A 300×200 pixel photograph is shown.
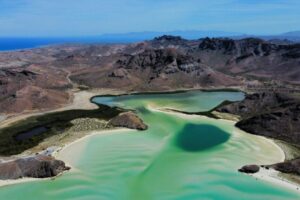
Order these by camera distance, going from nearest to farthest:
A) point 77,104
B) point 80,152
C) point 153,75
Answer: point 80,152 → point 77,104 → point 153,75

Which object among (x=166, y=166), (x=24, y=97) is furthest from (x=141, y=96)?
(x=166, y=166)

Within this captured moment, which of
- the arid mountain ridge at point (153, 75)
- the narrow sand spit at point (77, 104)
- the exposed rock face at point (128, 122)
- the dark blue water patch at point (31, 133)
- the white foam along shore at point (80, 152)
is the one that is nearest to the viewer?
the white foam along shore at point (80, 152)

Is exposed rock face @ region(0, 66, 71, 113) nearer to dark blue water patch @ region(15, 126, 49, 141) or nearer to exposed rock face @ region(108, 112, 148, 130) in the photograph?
dark blue water patch @ region(15, 126, 49, 141)

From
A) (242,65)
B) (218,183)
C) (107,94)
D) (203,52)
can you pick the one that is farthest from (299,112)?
(203,52)

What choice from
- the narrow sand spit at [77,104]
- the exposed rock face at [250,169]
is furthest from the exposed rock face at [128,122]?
the exposed rock face at [250,169]

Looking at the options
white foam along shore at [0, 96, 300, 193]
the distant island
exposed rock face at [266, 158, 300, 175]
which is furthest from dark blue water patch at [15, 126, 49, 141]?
exposed rock face at [266, 158, 300, 175]

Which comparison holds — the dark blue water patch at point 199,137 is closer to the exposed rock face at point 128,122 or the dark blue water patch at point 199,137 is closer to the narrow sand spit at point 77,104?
the exposed rock face at point 128,122

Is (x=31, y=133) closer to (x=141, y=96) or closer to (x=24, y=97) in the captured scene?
(x=24, y=97)
